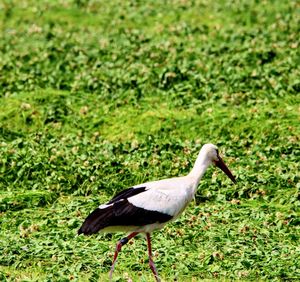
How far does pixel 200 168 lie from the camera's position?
9.46 m

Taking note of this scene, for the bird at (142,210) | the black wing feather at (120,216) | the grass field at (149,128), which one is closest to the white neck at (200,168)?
the bird at (142,210)

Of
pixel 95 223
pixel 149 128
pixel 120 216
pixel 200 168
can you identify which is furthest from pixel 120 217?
pixel 149 128

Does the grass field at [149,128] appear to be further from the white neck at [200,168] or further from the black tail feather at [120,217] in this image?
the white neck at [200,168]

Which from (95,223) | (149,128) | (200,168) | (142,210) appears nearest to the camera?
(95,223)

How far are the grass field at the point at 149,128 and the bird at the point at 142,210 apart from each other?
501 mm

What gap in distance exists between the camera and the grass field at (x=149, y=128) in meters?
9.53

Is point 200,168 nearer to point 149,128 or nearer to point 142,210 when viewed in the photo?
point 142,210

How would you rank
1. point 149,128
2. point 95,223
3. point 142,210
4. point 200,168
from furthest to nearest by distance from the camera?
point 149,128 → point 200,168 → point 142,210 → point 95,223

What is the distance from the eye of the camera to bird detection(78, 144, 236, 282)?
8.70 meters

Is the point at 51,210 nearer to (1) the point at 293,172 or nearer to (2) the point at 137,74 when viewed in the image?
(1) the point at 293,172

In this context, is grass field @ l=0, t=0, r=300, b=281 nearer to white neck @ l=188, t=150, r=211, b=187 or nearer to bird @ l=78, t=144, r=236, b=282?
bird @ l=78, t=144, r=236, b=282

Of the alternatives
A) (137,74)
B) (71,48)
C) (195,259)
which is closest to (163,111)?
(137,74)

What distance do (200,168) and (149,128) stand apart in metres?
3.69

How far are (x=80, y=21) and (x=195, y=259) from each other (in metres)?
9.51
